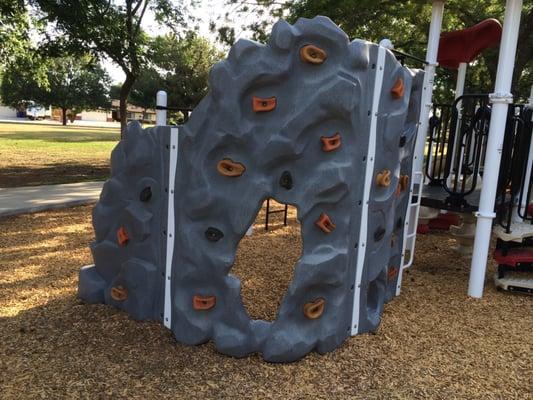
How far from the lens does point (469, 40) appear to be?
22.9 feet

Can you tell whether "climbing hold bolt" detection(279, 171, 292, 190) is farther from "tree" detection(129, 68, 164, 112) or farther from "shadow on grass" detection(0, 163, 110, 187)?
"tree" detection(129, 68, 164, 112)

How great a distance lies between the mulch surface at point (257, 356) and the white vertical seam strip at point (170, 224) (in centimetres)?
17

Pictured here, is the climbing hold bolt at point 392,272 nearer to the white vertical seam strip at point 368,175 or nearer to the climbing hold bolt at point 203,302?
the white vertical seam strip at point 368,175

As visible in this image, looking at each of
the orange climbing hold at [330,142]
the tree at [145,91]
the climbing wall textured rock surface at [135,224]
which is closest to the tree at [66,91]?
the tree at [145,91]

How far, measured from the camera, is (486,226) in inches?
180

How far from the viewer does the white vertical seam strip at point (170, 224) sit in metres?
3.35

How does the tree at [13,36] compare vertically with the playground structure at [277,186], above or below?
above

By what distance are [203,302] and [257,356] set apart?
0.50 metres

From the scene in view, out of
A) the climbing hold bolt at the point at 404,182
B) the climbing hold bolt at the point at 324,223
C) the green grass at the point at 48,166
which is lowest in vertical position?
the green grass at the point at 48,166

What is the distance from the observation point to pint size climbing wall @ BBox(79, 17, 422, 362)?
299 centimetres

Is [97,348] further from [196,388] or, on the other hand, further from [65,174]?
[65,174]

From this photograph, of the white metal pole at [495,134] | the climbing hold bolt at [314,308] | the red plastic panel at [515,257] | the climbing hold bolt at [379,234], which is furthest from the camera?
the red plastic panel at [515,257]

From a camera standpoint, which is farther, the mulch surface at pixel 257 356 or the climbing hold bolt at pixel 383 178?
the climbing hold bolt at pixel 383 178

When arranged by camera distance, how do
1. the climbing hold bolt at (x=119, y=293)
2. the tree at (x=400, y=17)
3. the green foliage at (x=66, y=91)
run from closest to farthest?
the climbing hold bolt at (x=119, y=293)
the tree at (x=400, y=17)
the green foliage at (x=66, y=91)
